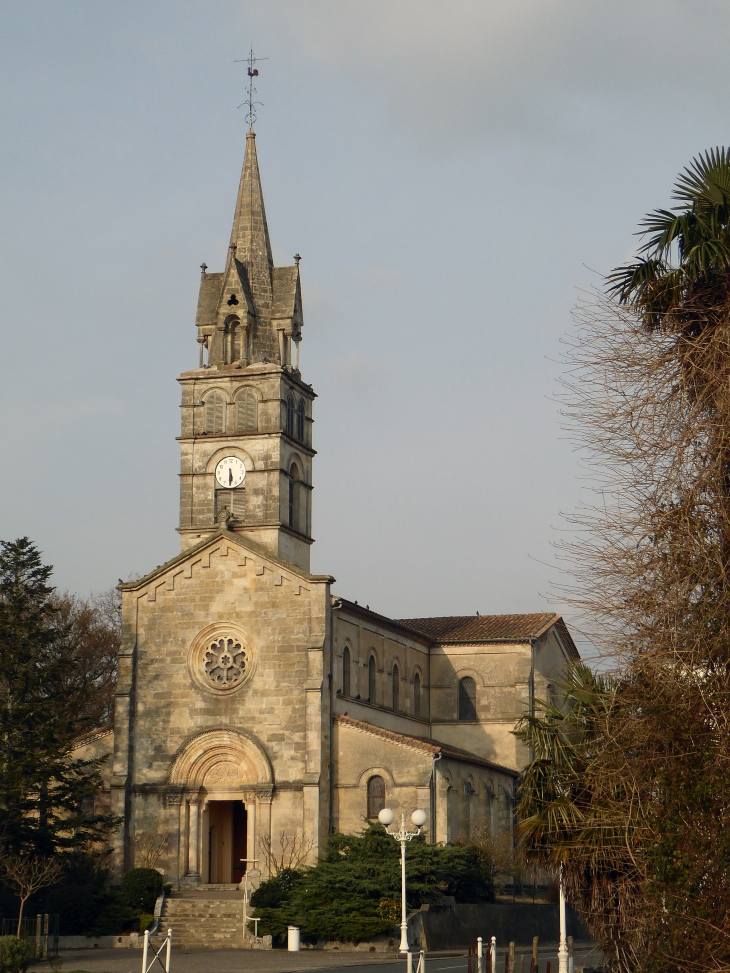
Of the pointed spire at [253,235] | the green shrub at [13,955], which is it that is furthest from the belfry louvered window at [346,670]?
the green shrub at [13,955]

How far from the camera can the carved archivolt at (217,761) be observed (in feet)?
171

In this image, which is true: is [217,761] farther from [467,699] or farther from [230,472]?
[467,699]

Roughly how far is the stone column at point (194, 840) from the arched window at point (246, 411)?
592 inches

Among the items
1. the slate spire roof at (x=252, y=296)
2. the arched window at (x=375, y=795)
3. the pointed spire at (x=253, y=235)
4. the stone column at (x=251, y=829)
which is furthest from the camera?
the pointed spire at (x=253, y=235)

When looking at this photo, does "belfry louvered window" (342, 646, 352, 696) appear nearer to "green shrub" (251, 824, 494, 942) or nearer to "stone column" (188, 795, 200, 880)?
"stone column" (188, 795, 200, 880)

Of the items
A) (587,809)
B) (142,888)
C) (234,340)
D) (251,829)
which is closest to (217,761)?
(251,829)

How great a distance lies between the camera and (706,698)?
20328mm

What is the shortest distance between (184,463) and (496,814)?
19.0 m

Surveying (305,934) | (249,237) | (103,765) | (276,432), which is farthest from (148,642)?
(249,237)

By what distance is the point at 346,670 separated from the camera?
55.3m

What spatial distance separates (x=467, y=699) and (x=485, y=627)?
3.49 metres

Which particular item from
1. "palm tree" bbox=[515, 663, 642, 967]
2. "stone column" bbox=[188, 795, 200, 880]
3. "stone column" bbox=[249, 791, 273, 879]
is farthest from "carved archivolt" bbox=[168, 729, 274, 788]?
"palm tree" bbox=[515, 663, 642, 967]

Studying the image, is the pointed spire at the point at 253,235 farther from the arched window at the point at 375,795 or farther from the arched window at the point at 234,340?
the arched window at the point at 375,795

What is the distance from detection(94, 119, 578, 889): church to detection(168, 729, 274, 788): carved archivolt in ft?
0.19
